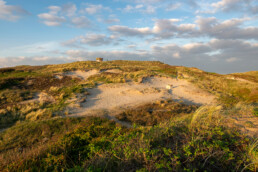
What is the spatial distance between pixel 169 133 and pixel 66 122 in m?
6.64

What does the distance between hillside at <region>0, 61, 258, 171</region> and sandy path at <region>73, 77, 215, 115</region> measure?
7cm

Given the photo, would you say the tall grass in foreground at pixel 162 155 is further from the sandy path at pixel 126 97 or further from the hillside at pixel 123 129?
the sandy path at pixel 126 97

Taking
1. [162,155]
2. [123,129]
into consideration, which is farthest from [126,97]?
[162,155]

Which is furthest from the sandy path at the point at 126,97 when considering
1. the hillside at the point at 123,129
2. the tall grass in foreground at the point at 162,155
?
the tall grass in foreground at the point at 162,155

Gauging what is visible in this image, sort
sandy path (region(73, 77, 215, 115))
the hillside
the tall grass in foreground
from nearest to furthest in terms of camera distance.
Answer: the tall grass in foreground → the hillside → sandy path (region(73, 77, 215, 115))

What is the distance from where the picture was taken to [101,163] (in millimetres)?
3102

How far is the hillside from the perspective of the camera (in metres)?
3.15

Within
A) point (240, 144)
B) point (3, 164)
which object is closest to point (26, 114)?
point (3, 164)

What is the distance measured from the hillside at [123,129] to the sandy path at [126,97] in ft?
0.24

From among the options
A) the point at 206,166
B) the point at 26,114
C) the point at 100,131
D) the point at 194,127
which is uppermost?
the point at 194,127

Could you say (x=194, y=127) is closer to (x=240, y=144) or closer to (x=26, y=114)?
(x=240, y=144)

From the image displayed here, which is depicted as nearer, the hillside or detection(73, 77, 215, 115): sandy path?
the hillside

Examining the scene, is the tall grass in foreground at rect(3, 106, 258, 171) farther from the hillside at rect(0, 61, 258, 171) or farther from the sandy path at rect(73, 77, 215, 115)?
the sandy path at rect(73, 77, 215, 115)

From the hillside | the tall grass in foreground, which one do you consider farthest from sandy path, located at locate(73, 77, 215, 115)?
the tall grass in foreground
